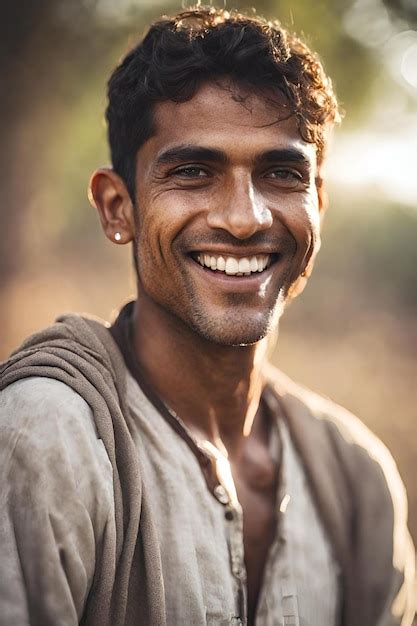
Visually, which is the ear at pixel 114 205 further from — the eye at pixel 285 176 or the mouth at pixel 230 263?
the eye at pixel 285 176

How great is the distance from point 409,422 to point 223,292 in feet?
17.1

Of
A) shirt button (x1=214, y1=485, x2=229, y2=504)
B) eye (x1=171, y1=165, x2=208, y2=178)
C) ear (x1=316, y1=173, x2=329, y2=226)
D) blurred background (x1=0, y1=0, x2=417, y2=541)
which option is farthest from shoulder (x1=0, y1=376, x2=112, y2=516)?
blurred background (x1=0, y1=0, x2=417, y2=541)

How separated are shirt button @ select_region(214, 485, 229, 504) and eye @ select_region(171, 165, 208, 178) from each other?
91cm

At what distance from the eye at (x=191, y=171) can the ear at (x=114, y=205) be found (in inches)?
10.3

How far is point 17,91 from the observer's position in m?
6.34

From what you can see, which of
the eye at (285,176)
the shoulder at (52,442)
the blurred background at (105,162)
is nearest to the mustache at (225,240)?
the eye at (285,176)

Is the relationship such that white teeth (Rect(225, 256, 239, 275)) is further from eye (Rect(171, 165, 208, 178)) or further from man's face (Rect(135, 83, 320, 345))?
eye (Rect(171, 165, 208, 178))

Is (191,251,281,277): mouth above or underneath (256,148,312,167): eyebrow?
underneath

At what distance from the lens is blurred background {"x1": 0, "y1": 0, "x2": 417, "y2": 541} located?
608 cm

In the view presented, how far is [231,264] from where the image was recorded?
2.23 m

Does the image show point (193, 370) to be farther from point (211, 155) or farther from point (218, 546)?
point (211, 155)

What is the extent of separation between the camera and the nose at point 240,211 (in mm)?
2139

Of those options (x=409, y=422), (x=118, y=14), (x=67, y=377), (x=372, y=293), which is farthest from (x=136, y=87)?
(x=372, y=293)

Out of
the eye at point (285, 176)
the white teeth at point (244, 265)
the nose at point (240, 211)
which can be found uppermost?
the eye at point (285, 176)
